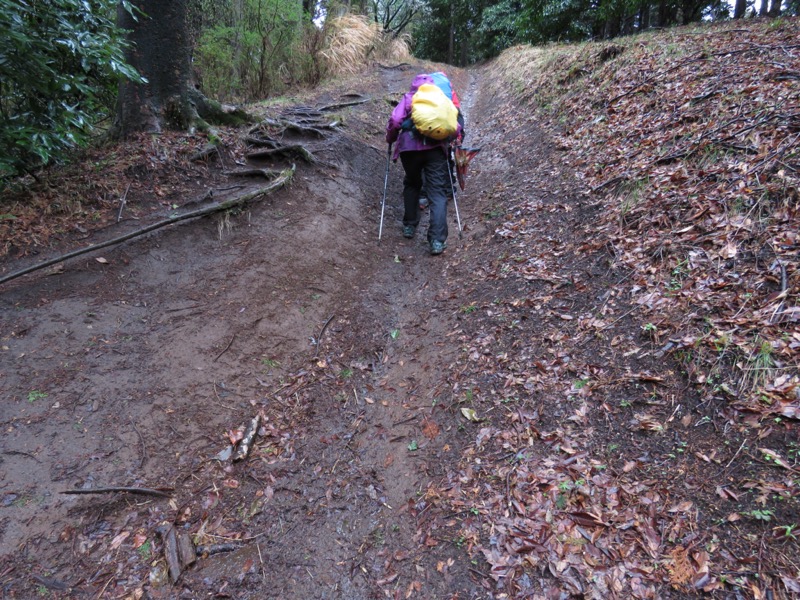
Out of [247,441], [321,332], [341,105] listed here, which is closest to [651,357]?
[321,332]

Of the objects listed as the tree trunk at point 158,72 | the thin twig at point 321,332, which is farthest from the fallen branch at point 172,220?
the thin twig at point 321,332

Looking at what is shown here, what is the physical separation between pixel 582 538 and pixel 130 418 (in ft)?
11.0

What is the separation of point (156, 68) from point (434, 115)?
3830 millimetres

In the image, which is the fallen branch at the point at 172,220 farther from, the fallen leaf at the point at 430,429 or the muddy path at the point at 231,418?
the fallen leaf at the point at 430,429

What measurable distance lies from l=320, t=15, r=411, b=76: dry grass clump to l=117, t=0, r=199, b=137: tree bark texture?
798 cm

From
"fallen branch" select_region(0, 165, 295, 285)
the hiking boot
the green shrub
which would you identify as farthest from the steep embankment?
the green shrub

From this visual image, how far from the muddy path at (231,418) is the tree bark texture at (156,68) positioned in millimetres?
1940

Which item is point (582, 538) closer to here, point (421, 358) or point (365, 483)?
point (365, 483)

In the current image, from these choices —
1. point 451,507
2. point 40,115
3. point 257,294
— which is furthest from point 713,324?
point 40,115

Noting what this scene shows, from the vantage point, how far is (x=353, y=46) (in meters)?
14.3

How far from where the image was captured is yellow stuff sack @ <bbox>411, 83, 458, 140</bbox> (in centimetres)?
566

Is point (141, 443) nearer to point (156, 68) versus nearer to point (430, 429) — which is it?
point (430, 429)

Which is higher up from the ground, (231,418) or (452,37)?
(452,37)

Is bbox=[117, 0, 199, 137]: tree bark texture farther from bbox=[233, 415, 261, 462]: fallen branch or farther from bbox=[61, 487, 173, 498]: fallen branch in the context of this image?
bbox=[61, 487, 173, 498]: fallen branch
